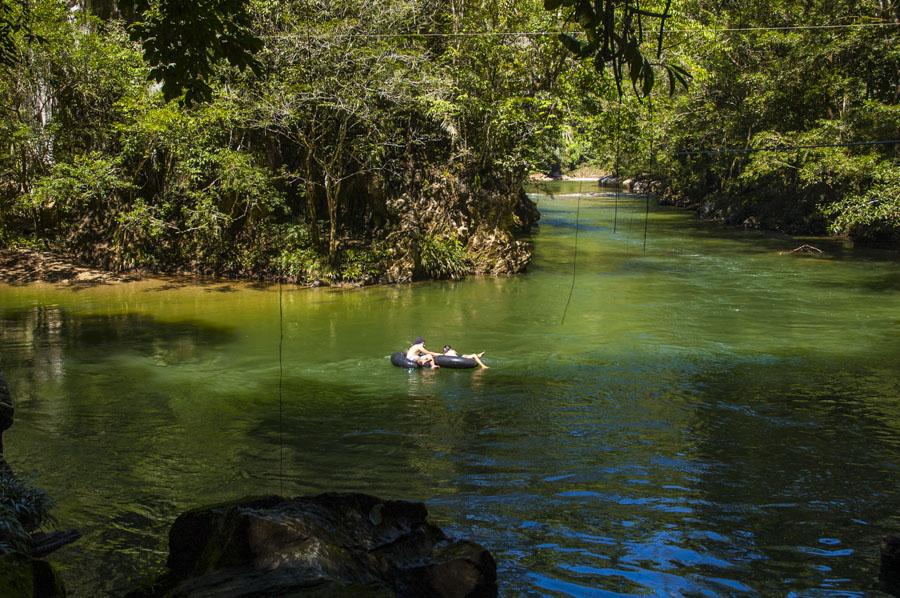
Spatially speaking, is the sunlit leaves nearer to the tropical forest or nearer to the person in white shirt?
the tropical forest

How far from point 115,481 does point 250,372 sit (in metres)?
5.57

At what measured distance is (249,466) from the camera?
995 cm

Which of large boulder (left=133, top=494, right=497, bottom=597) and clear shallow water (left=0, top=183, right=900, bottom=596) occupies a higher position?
large boulder (left=133, top=494, right=497, bottom=597)

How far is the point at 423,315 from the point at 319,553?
14339 mm

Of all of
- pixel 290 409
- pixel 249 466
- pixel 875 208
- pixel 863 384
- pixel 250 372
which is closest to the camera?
pixel 249 466

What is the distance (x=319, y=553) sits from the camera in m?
5.10

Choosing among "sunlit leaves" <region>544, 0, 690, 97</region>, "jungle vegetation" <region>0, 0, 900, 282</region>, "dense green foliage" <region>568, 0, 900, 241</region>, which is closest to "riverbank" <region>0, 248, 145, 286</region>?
"jungle vegetation" <region>0, 0, 900, 282</region>

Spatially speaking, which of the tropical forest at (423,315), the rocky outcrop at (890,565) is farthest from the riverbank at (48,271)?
the rocky outcrop at (890,565)

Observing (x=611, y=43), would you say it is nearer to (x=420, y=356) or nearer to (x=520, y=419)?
(x=520, y=419)

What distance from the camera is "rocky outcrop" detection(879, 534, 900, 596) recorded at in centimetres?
637

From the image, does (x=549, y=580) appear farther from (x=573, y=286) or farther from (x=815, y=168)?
(x=815, y=168)

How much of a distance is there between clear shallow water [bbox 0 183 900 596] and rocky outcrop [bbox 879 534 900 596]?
8.2 inches

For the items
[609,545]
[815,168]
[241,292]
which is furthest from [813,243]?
[609,545]

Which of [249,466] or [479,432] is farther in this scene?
[479,432]
